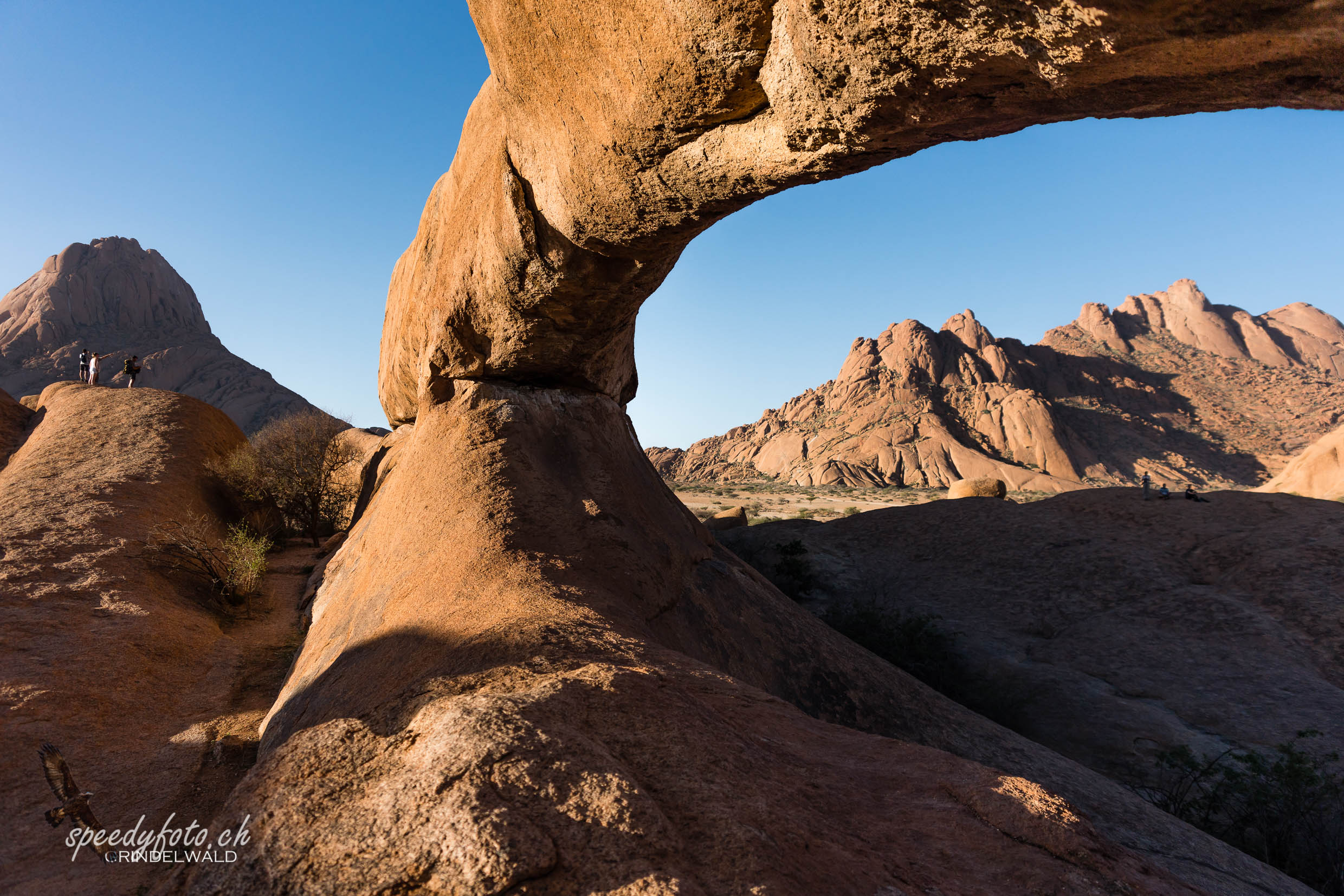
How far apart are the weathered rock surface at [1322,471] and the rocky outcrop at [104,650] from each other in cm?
2657

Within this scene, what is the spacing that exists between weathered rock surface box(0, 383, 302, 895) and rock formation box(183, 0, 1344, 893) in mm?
1259

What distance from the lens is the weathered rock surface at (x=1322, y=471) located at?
19359 millimetres

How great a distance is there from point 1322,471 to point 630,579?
2568 cm

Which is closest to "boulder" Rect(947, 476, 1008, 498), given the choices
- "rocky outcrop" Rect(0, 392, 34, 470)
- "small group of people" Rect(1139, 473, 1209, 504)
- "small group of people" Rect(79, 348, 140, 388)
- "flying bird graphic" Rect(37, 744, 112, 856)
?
"small group of people" Rect(1139, 473, 1209, 504)

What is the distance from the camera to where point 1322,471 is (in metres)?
20.2

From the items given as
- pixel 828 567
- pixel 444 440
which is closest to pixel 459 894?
pixel 444 440

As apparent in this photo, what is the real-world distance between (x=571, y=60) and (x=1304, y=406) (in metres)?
91.7

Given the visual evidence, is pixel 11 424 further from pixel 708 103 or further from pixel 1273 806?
pixel 1273 806

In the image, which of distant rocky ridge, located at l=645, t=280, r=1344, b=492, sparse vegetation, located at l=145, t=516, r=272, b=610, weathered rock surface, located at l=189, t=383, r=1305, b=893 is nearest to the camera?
weathered rock surface, located at l=189, t=383, r=1305, b=893

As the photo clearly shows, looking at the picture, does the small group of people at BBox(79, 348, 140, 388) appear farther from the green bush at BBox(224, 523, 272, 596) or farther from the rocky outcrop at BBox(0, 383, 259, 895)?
the green bush at BBox(224, 523, 272, 596)

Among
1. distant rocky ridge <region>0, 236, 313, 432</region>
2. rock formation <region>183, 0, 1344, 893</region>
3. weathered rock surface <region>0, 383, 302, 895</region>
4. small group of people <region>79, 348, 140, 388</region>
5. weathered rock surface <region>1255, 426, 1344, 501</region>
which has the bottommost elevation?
weathered rock surface <region>0, 383, 302, 895</region>

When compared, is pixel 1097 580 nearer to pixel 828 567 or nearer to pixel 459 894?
pixel 828 567

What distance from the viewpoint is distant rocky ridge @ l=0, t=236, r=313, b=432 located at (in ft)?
186

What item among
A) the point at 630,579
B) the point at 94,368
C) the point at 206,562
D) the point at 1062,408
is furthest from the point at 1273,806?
the point at 1062,408
